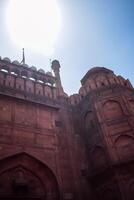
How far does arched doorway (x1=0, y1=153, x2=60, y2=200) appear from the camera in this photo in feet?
26.4

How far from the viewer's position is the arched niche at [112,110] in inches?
427

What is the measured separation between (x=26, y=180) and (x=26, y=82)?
532cm

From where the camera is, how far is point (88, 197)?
9.20 meters

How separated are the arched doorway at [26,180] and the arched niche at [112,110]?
3949 millimetres

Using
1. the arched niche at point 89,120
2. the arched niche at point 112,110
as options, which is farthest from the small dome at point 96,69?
the arched niche at point 89,120

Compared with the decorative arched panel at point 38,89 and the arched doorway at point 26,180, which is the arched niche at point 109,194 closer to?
the arched doorway at point 26,180

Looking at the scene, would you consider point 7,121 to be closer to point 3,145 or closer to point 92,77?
point 3,145

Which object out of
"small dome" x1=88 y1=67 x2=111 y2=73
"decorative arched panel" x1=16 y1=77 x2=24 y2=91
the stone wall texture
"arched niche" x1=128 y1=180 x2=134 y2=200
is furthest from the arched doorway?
"small dome" x1=88 y1=67 x2=111 y2=73

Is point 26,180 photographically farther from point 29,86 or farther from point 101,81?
point 101,81

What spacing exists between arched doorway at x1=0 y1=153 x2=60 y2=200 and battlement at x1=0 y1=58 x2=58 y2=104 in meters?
3.37

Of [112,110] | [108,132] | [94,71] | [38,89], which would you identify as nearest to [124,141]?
[108,132]

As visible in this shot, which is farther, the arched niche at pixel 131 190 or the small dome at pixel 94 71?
the small dome at pixel 94 71

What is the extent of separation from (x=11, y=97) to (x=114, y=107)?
510 cm

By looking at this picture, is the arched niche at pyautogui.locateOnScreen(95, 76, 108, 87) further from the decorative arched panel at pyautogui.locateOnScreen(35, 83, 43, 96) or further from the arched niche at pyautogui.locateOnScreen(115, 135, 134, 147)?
the arched niche at pyautogui.locateOnScreen(115, 135, 134, 147)
